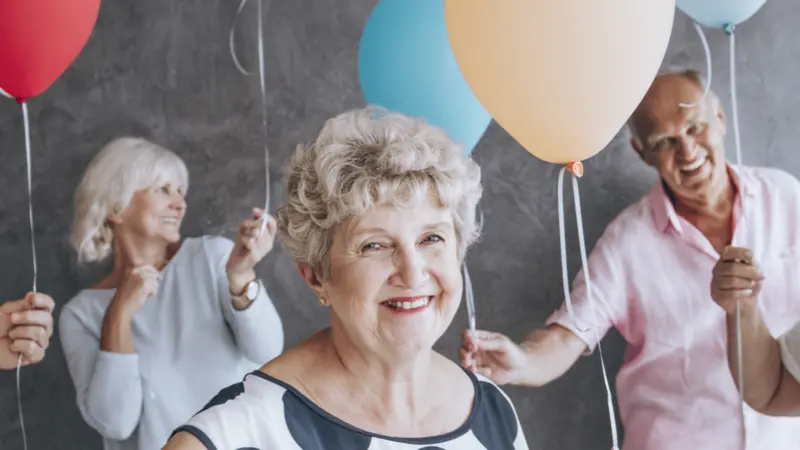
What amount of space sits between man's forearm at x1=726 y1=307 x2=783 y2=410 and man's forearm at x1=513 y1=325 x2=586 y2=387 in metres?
0.46

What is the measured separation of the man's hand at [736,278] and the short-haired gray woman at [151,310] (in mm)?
1113

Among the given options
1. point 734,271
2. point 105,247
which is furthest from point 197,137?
point 734,271

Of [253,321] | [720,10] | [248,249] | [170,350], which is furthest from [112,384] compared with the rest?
[720,10]

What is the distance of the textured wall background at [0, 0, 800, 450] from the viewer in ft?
8.67

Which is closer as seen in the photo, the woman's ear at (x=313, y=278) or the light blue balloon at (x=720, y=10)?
Answer: the woman's ear at (x=313, y=278)

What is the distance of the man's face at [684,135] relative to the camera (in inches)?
93.7

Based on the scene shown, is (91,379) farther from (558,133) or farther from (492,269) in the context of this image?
(558,133)

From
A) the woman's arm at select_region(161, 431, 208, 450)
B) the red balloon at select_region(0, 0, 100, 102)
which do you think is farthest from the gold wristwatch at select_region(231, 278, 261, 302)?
the woman's arm at select_region(161, 431, 208, 450)

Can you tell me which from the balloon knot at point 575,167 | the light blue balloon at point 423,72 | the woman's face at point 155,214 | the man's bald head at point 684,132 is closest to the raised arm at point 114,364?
the woman's face at point 155,214

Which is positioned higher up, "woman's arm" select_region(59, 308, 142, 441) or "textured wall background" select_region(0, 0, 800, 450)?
"textured wall background" select_region(0, 0, 800, 450)

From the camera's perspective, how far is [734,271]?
2.08m

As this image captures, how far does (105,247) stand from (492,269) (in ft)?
3.68

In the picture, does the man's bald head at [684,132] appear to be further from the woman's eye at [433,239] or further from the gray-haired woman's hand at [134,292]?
the gray-haired woman's hand at [134,292]

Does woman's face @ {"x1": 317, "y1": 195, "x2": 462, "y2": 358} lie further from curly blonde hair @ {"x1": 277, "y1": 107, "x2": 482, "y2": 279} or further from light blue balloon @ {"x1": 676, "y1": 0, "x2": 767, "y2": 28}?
light blue balloon @ {"x1": 676, "y1": 0, "x2": 767, "y2": 28}
